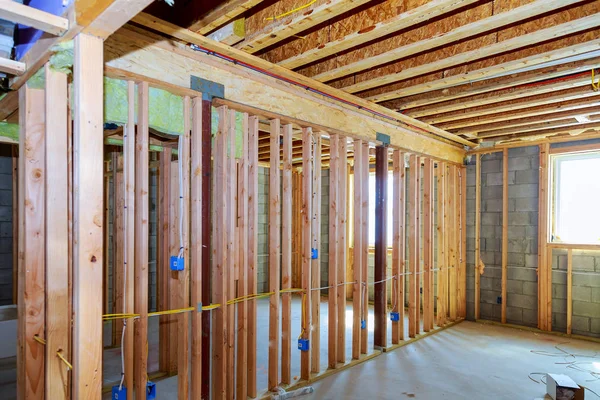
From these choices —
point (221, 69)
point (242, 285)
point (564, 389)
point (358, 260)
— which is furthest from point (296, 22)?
point (564, 389)

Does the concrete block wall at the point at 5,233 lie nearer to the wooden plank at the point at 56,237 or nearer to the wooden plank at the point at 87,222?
the wooden plank at the point at 56,237

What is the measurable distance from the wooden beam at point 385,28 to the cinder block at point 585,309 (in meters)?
4.67

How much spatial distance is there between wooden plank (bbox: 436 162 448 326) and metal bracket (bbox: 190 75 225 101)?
3943mm

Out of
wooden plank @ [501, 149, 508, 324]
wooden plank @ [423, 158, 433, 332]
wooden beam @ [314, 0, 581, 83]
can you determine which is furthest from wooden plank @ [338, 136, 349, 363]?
wooden plank @ [501, 149, 508, 324]

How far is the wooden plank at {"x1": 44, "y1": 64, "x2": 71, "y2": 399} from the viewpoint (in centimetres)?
195

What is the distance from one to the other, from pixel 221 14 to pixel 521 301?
572 centimetres

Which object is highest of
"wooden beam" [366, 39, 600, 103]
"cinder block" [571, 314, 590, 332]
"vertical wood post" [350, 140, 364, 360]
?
"wooden beam" [366, 39, 600, 103]

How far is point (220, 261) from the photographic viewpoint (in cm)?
315

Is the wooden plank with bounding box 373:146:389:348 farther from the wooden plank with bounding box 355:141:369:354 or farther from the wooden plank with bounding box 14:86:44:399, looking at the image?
the wooden plank with bounding box 14:86:44:399

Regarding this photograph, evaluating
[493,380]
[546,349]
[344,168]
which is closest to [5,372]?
[344,168]

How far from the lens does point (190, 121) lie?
9.77 feet

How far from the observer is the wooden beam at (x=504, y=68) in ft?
10.1

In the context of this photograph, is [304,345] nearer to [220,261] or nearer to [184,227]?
[220,261]

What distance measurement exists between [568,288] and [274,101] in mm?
4809
